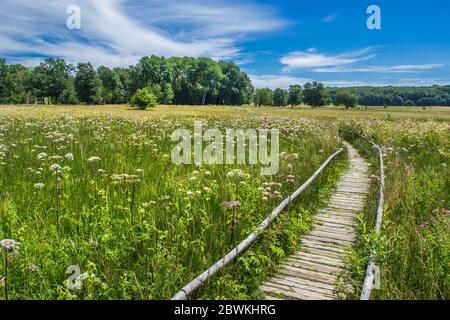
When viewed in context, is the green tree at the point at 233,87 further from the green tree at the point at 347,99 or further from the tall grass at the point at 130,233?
the tall grass at the point at 130,233

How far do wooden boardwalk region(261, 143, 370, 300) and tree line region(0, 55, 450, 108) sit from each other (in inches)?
2069

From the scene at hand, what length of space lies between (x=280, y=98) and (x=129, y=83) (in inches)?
3101

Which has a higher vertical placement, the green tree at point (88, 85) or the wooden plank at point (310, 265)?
→ the green tree at point (88, 85)

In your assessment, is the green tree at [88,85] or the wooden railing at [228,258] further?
the green tree at [88,85]

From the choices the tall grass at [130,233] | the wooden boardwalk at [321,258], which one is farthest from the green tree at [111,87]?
the wooden boardwalk at [321,258]

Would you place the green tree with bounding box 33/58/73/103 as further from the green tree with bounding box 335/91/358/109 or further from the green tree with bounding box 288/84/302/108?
the green tree with bounding box 335/91/358/109

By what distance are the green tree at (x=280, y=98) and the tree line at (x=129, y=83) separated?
33748mm

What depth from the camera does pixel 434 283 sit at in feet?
12.5

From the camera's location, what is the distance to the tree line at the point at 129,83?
9106 cm

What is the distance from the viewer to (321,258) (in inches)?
208
